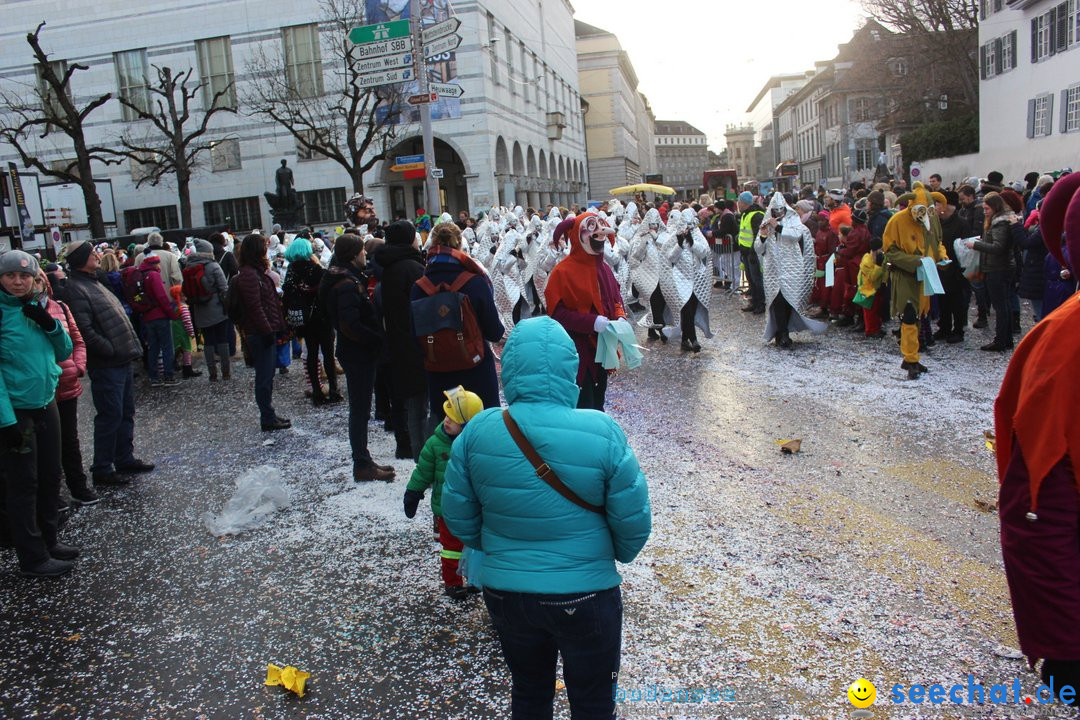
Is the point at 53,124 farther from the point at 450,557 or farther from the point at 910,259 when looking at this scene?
the point at 450,557

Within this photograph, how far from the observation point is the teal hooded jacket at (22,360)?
5.17 m

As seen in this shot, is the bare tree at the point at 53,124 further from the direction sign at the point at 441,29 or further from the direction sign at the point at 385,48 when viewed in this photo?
the direction sign at the point at 441,29

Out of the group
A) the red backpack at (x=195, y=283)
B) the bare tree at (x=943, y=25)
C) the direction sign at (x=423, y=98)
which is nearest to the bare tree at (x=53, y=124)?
the direction sign at (x=423, y=98)

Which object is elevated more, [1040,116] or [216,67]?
[216,67]

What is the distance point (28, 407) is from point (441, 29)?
1039 centimetres

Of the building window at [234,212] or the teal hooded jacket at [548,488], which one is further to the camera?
the building window at [234,212]

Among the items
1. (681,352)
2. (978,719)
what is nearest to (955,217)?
(681,352)

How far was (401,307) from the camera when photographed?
615cm

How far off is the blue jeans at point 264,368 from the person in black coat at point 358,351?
1974 millimetres

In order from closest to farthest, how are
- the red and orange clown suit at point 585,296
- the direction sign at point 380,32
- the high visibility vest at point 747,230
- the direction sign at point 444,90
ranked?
the red and orange clown suit at point 585,296 < the direction sign at point 380,32 < the direction sign at point 444,90 < the high visibility vest at point 747,230

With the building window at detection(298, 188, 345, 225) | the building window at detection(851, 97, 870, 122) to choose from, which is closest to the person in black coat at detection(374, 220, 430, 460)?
the building window at detection(298, 188, 345, 225)

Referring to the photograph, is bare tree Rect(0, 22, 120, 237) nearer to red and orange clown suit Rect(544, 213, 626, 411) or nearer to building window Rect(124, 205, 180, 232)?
building window Rect(124, 205, 180, 232)

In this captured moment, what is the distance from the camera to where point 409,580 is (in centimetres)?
488

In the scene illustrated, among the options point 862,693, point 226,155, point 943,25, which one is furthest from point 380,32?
point 943,25
